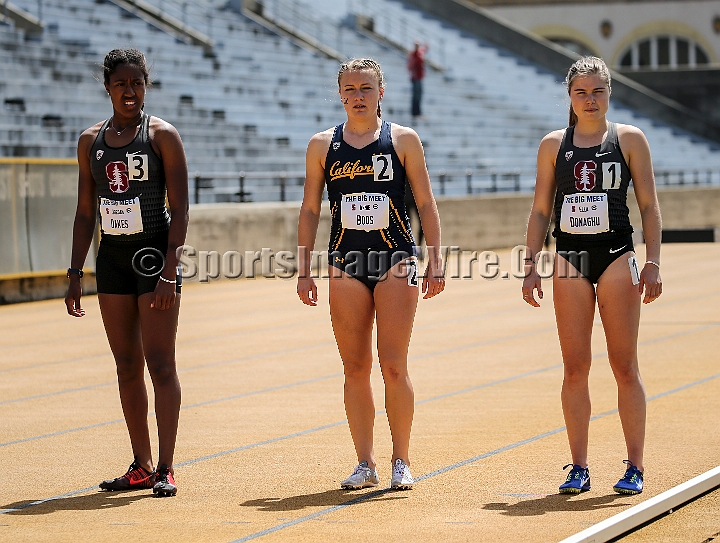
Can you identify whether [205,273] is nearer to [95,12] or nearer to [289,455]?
[95,12]

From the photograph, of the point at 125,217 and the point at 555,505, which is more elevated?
the point at 125,217

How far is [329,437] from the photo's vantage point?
8.07 m

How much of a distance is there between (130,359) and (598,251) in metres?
2.36

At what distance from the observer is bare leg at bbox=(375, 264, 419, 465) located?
6461mm

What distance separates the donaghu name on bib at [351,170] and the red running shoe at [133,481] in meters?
1.74

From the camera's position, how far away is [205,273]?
70.8ft

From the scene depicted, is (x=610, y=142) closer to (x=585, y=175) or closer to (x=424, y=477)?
(x=585, y=175)

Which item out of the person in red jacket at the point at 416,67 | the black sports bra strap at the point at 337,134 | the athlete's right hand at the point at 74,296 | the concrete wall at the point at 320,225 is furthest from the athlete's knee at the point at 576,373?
the person in red jacket at the point at 416,67

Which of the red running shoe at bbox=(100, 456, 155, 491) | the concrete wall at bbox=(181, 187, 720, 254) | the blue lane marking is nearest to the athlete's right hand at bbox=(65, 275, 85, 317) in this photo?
the red running shoe at bbox=(100, 456, 155, 491)

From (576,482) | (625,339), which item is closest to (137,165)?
(625,339)

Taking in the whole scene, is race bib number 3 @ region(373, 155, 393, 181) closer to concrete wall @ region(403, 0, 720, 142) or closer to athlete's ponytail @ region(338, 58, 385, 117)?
athlete's ponytail @ region(338, 58, 385, 117)

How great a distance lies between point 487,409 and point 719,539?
361cm

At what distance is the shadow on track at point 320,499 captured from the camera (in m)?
6.18

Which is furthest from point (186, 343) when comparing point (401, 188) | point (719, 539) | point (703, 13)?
point (703, 13)
